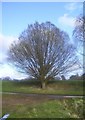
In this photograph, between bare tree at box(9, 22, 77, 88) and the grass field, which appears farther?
bare tree at box(9, 22, 77, 88)

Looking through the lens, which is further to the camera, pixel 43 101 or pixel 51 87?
pixel 51 87

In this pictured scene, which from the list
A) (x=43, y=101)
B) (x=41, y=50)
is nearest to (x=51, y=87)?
(x=41, y=50)

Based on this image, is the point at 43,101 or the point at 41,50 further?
the point at 41,50

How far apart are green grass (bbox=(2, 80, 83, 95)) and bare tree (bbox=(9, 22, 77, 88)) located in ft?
6.85

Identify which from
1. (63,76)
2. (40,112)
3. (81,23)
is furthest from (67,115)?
(63,76)

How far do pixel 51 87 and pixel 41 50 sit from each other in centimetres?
636

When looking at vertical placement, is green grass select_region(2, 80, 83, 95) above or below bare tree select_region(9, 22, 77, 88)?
below

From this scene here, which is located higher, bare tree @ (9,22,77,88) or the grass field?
bare tree @ (9,22,77,88)

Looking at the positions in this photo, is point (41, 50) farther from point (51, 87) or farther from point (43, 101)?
point (43, 101)

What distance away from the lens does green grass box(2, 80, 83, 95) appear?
45.1m

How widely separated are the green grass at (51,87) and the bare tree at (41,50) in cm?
209

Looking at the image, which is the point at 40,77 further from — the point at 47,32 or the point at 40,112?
the point at 40,112

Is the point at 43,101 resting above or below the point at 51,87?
below

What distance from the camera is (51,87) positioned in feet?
155
